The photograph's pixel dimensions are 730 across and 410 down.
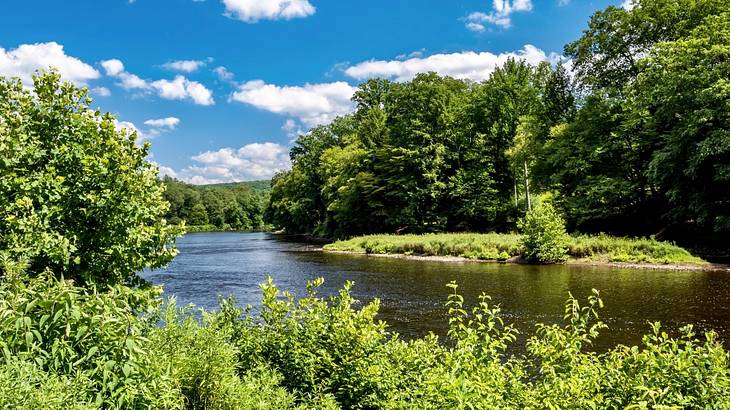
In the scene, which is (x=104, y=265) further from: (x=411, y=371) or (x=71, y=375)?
(x=411, y=371)

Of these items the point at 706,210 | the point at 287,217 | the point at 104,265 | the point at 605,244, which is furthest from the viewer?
the point at 287,217

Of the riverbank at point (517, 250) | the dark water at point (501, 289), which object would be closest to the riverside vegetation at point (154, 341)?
the dark water at point (501, 289)

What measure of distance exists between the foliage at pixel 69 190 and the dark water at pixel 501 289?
7.84 meters

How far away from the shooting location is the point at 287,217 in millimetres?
85500

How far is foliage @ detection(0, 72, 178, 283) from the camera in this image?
6.25 meters

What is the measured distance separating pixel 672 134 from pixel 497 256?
11.8 m

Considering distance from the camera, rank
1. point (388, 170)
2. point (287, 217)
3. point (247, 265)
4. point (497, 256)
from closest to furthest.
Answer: point (497, 256), point (247, 265), point (388, 170), point (287, 217)

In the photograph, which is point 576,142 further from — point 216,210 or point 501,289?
point 216,210

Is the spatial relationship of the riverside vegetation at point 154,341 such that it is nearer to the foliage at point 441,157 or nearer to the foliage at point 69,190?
the foliage at point 69,190

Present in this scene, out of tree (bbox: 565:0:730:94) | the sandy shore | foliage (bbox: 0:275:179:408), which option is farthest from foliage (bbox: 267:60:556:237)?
foliage (bbox: 0:275:179:408)

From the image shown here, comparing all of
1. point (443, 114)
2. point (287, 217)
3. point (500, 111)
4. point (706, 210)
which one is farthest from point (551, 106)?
point (287, 217)

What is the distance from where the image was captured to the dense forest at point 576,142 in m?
24.5

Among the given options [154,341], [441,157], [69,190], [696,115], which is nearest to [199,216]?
[441,157]

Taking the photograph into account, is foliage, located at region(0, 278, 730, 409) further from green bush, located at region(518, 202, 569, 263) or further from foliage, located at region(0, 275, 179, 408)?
green bush, located at region(518, 202, 569, 263)
